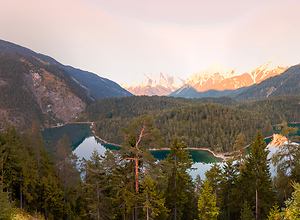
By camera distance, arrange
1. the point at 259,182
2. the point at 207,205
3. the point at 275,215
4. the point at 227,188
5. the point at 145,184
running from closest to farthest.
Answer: the point at 145,184 < the point at 275,215 < the point at 207,205 < the point at 259,182 < the point at 227,188

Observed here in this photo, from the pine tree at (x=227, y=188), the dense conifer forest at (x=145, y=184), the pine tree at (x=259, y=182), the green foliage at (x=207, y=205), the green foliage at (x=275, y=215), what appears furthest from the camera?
the pine tree at (x=227, y=188)

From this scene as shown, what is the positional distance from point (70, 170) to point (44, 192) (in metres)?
6.17

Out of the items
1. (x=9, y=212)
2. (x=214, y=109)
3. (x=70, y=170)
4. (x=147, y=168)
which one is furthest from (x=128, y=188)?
(x=214, y=109)

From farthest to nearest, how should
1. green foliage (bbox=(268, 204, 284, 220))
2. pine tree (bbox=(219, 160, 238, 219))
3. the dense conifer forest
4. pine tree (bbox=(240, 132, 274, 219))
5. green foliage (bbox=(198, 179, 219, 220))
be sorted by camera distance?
pine tree (bbox=(219, 160, 238, 219))
pine tree (bbox=(240, 132, 274, 219))
green foliage (bbox=(198, 179, 219, 220))
the dense conifer forest
green foliage (bbox=(268, 204, 284, 220))

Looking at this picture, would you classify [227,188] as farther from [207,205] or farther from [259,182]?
[207,205]

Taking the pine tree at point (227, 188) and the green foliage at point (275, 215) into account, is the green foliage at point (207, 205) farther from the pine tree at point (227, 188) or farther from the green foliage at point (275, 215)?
the pine tree at point (227, 188)

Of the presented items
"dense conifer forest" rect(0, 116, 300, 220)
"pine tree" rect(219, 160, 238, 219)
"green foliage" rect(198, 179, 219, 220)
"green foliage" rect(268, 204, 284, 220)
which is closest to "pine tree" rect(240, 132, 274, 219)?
"dense conifer forest" rect(0, 116, 300, 220)

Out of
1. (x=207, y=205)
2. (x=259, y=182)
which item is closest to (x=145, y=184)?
(x=207, y=205)

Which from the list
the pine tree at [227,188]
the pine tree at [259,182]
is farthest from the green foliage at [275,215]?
the pine tree at [227,188]

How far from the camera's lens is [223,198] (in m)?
33.4

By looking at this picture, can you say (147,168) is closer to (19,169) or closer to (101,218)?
(101,218)

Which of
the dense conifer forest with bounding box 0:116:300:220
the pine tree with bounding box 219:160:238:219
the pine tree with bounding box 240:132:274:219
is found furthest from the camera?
the pine tree with bounding box 219:160:238:219

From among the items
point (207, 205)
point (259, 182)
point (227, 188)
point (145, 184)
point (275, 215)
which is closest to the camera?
point (145, 184)

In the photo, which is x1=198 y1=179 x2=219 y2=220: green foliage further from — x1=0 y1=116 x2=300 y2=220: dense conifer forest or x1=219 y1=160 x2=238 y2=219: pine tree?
A: x1=219 y1=160 x2=238 y2=219: pine tree
